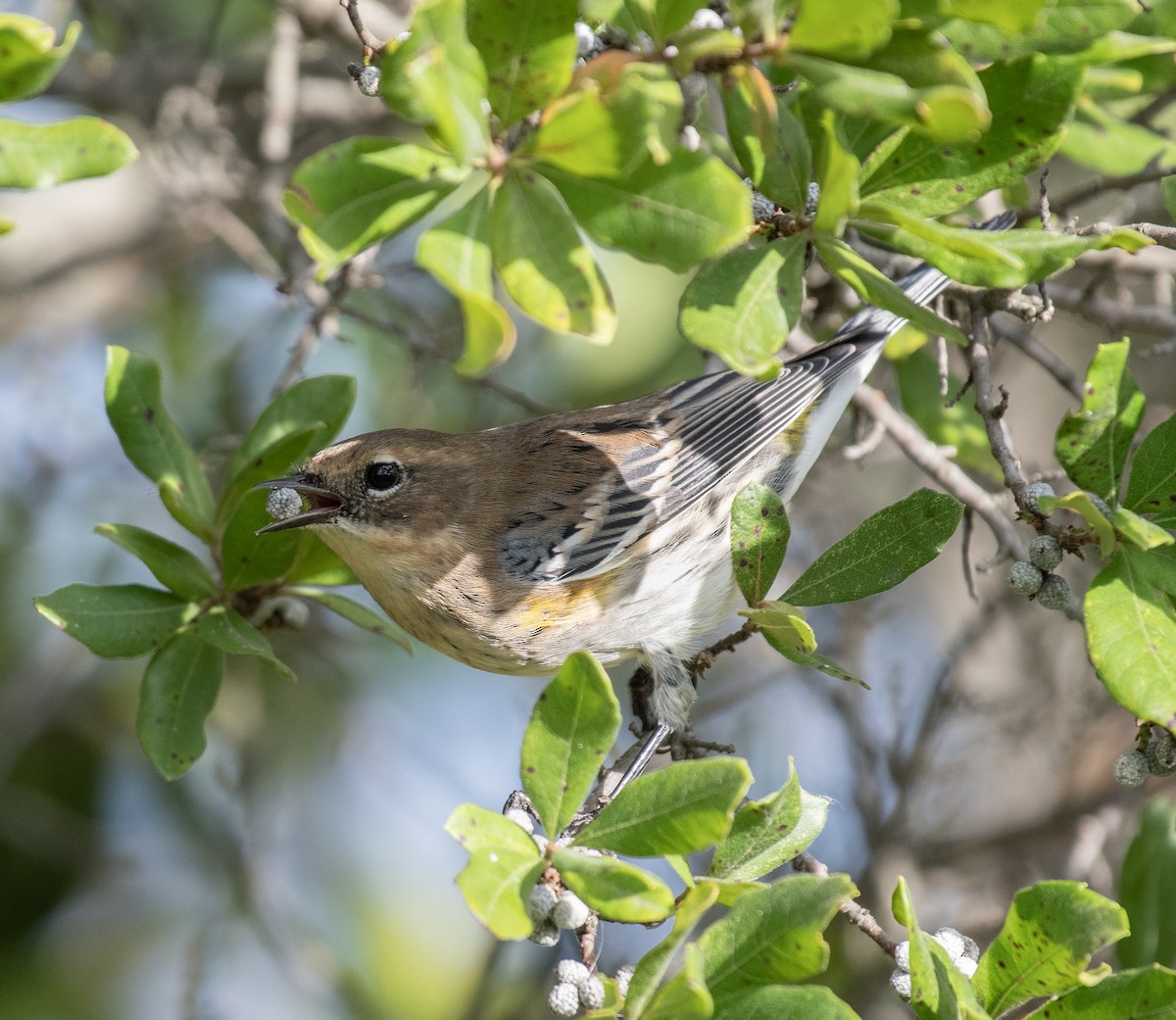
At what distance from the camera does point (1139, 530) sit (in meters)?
2.43

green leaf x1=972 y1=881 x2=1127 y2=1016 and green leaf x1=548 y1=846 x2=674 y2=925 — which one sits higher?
green leaf x1=548 y1=846 x2=674 y2=925

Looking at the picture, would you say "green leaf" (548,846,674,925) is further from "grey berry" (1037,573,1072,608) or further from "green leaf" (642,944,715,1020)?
"grey berry" (1037,573,1072,608)

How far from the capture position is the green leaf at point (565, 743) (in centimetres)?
233

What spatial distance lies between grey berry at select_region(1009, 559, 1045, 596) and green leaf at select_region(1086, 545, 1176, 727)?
25 centimetres

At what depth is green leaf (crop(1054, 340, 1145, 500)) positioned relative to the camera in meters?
2.57

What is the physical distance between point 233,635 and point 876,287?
1818mm

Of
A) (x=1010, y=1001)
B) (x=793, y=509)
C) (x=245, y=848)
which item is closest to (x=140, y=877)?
(x=245, y=848)

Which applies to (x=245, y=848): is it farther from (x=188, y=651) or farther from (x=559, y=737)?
(x=559, y=737)

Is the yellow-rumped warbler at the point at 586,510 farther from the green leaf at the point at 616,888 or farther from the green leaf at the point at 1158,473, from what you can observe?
the green leaf at the point at 616,888

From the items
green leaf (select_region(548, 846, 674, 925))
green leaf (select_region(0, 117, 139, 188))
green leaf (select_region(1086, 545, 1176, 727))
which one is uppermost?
green leaf (select_region(0, 117, 139, 188))

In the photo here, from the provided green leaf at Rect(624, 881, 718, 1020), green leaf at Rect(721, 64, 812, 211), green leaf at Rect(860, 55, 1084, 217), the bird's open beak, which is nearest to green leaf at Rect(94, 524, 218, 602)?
the bird's open beak

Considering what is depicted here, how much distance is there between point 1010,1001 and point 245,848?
11.5 ft

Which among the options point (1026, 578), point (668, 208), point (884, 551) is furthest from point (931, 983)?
point (668, 208)

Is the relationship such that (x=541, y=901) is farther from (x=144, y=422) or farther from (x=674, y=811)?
(x=144, y=422)
